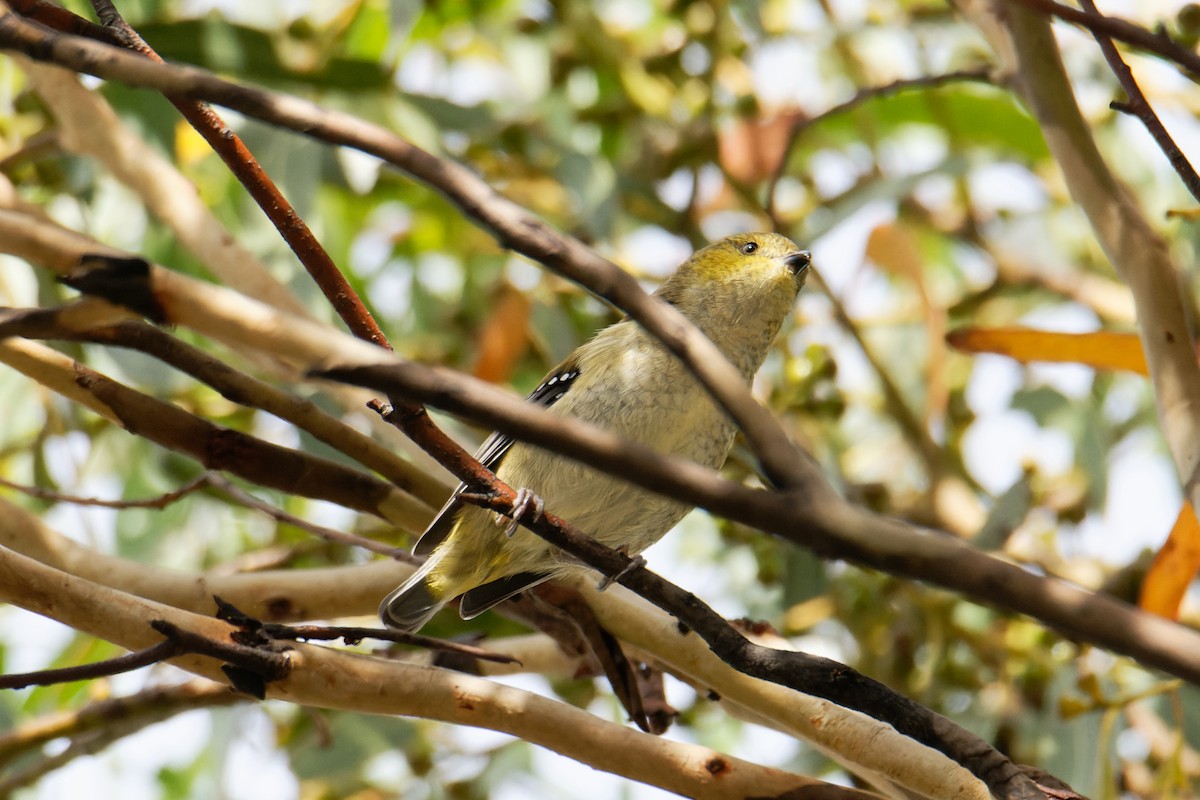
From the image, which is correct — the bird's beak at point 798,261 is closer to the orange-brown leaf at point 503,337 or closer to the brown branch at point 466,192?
the orange-brown leaf at point 503,337

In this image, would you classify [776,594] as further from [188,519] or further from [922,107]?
[922,107]

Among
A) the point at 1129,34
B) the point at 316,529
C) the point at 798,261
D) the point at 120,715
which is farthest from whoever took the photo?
the point at 798,261

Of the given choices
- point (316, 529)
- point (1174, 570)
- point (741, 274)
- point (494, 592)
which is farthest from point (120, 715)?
point (1174, 570)

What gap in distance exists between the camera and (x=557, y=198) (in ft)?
11.6

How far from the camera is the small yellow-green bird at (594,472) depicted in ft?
7.18

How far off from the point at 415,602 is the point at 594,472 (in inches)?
15.0

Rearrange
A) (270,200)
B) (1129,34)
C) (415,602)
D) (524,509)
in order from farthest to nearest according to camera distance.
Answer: (415,602), (524,509), (270,200), (1129,34)

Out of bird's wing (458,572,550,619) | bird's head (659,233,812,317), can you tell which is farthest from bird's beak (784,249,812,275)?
bird's wing (458,572,550,619)

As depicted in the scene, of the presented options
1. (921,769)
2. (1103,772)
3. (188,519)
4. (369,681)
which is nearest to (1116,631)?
(921,769)

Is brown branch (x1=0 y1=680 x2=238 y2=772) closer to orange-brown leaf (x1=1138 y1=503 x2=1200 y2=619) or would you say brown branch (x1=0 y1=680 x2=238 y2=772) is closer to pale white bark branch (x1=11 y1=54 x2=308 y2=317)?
pale white bark branch (x1=11 y1=54 x2=308 y2=317)

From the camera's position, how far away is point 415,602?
2207 mm

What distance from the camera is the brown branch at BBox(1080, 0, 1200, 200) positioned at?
1313 millimetres

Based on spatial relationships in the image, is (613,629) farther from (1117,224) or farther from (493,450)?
(1117,224)

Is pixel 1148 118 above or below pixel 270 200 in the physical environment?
above
